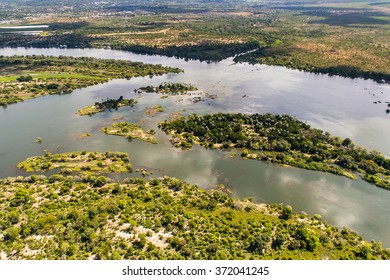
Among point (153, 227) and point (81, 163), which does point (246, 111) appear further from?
point (153, 227)

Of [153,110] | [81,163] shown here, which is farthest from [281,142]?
[81,163]

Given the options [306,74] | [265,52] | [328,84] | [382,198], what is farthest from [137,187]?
[265,52]

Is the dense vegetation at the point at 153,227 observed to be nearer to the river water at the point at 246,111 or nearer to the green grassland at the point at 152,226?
the green grassland at the point at 152,226

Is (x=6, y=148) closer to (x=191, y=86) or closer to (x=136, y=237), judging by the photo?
(x=136, y=237)

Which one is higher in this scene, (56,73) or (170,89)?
(56,73)

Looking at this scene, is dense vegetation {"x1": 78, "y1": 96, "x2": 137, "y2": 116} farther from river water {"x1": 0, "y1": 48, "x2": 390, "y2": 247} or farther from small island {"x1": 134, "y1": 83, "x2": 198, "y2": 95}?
small island {"x1": 134, "y1": 83, "x2": 198, "y2": 95}
